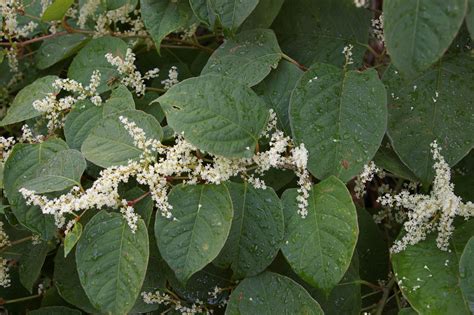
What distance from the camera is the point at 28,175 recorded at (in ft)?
4.22

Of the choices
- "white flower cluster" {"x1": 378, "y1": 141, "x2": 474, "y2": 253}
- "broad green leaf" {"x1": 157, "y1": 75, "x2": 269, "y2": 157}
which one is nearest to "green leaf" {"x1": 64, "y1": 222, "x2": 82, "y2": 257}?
"broad green leaf" {"x1": 157, "y1": 75, "x2": 269, "y2": 157}

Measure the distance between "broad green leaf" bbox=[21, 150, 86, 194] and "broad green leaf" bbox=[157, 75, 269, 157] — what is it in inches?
7.9

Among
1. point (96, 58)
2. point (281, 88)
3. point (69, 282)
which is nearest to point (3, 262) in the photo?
point (69, 282)

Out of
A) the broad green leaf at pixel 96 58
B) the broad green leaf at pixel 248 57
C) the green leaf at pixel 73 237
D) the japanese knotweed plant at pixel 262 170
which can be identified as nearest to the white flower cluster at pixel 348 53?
the japanese knotweed plant at pixel 262 170

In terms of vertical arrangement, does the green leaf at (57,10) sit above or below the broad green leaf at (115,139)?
above

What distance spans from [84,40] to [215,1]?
1.56ft

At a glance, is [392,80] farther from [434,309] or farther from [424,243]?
[434,309]

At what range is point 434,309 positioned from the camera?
1088 millimetres

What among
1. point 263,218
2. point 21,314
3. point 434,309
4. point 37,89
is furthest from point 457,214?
point 21,314

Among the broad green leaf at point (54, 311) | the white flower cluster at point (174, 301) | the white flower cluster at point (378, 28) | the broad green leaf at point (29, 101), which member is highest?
the white flower cluster at point (378, 28)

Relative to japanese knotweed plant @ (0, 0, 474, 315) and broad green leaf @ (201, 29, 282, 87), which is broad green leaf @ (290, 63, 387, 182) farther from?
broad green leaf @ (201, 29, 282, 87)

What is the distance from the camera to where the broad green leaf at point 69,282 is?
54.6 inches

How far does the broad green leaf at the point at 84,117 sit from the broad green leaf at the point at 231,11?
246mm

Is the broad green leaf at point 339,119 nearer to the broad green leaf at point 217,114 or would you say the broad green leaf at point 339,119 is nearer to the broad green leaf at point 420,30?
the broad green leaf at point 217,114
